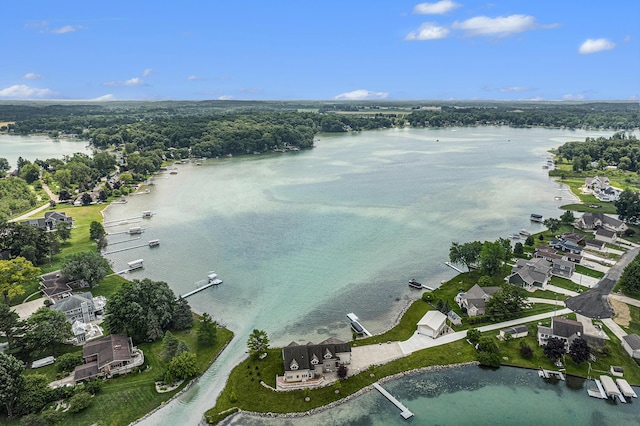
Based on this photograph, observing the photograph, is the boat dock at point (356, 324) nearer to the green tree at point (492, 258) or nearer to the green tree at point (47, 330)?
the green tree at point (492, 258)

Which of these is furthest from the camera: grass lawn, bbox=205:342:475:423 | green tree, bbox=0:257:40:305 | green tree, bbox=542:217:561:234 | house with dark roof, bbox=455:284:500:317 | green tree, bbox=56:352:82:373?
green tree, bbox=542:217:561:234

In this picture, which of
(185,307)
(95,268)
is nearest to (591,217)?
(185,307)

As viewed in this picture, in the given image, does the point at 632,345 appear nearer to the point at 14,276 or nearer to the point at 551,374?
the point at 551,374

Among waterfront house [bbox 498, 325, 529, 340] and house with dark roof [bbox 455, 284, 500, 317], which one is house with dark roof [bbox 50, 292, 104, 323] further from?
waterfront house [bbox 498, 325, 529, 340]

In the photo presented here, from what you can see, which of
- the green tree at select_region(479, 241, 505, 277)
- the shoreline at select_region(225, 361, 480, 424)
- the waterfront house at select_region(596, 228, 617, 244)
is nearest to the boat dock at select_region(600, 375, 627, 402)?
the shoreline at select_region(225, 361, 480, 424)

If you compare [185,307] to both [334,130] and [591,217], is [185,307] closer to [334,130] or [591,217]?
[591,217]

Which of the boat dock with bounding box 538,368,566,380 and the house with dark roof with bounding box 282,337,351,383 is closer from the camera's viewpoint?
the house with dark roof with bounding box 282,337,351,383
